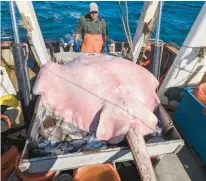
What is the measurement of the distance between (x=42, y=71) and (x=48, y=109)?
57 cm

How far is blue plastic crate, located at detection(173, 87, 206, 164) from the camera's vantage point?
422 centimetres

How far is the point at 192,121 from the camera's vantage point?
4.51 meters

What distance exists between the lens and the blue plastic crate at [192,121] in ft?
13.8

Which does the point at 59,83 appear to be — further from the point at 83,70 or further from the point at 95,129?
the point at 95,129

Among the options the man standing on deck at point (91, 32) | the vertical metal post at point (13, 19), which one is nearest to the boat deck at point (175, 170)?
the vertical metal post at point (13, 19)

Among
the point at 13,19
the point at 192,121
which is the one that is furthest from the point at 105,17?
the point at 13,19

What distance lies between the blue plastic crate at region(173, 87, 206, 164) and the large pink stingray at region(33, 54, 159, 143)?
4.41ft

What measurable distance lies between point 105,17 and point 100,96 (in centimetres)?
1160

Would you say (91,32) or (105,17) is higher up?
(91,32)

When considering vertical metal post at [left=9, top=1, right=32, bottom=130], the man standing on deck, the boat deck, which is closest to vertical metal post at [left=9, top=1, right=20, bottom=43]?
vertical metal post at [left=9, top=1, right=32, bottom=130]

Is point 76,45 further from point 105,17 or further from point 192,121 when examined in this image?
point 105,17

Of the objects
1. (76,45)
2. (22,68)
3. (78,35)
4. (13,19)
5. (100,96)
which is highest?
(13,19)

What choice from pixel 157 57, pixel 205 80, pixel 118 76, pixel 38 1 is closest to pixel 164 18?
pixel 38 1

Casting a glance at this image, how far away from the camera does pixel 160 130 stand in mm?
3461
